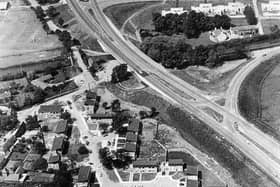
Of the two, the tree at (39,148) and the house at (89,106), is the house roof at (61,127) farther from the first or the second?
the house at (89,106)

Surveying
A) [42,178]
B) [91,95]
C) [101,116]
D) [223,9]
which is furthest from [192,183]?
[223,9]

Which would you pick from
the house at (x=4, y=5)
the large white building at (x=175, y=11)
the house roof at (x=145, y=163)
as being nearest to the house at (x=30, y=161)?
the house roof at (x=145, y=163)

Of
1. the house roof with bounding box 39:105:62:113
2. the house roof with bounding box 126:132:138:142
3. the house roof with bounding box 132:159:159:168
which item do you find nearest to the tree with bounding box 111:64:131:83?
the house roof with bounding box 39:105:62:113

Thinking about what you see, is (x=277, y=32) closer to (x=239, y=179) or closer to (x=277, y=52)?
(x=277, y=52)

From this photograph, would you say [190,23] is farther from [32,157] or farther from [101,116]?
[32,157]

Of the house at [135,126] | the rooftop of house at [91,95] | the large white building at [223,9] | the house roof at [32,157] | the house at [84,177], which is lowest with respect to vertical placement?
the house at [84,177]

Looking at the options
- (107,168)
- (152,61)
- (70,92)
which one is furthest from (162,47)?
(107,168)
